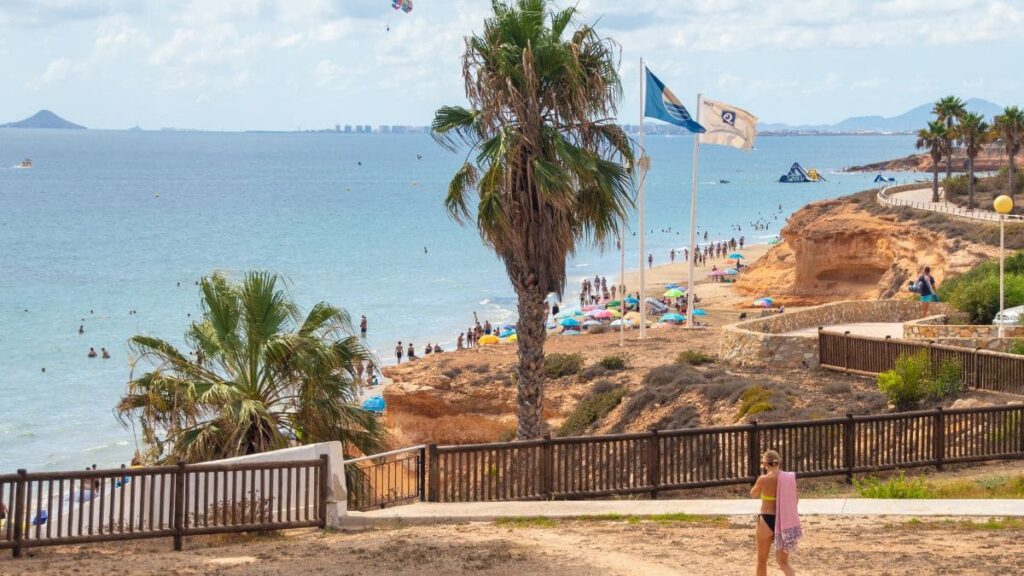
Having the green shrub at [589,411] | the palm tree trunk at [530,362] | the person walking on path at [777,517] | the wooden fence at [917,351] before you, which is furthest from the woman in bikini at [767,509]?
the green shrub at [589,411]

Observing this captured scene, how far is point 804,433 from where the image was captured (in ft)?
53.6

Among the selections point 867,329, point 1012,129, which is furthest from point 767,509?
point 1012,129

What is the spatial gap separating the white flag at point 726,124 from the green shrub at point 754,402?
16.8 m

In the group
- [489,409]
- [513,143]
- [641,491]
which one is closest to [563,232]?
[513,143]

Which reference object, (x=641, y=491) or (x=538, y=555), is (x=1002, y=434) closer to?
(x=641, y=491)

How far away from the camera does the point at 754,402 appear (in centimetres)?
A: 2328

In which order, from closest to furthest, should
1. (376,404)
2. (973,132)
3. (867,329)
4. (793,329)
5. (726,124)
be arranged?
(867,329) < (793,329) < (376,404) < (726,124) < (973,132)

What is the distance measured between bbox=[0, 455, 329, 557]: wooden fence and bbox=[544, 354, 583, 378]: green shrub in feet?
61.4

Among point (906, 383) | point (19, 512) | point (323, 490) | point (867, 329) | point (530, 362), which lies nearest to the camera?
point (19, 512)

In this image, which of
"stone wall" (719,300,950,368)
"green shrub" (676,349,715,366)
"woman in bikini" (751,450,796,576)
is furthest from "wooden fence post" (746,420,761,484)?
"green shrub" (676,349,715,366)

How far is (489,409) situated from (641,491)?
53.8ft

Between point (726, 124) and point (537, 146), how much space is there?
23.1 meters

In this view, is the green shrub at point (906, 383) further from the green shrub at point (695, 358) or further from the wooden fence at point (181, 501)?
the wooden fence at point (181, 501)

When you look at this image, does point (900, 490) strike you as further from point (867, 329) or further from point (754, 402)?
point (867, 329)
